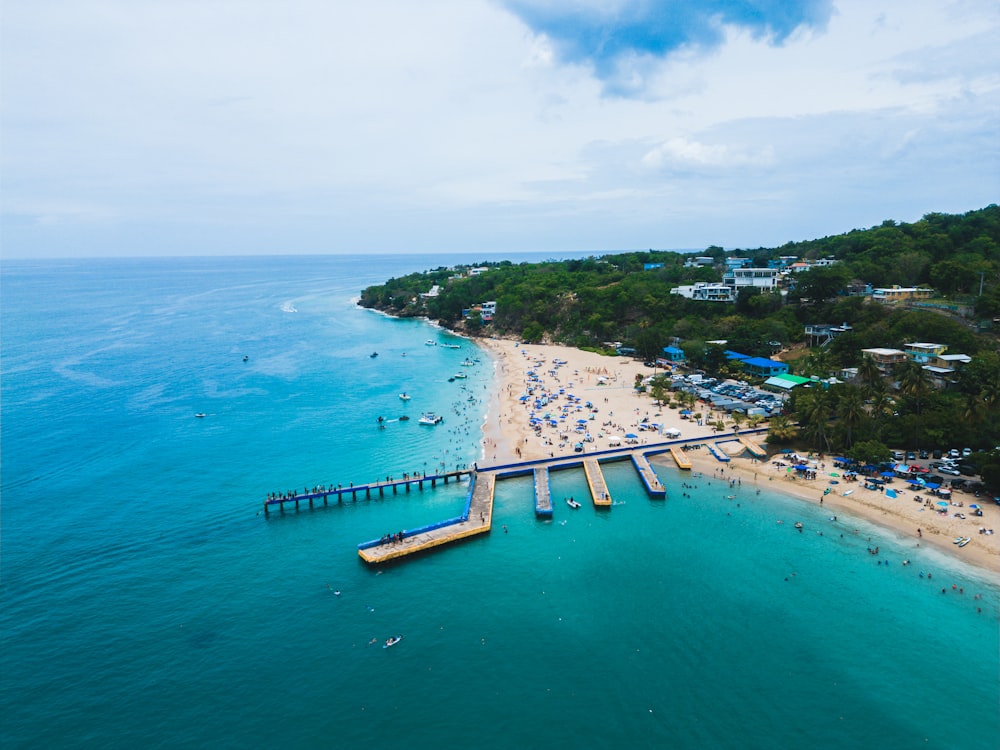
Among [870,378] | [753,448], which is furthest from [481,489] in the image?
[870,378]

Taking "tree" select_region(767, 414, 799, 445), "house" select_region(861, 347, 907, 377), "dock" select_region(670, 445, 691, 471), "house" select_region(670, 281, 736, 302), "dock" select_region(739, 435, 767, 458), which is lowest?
"dock" select_region(670, 445, 691, 471)

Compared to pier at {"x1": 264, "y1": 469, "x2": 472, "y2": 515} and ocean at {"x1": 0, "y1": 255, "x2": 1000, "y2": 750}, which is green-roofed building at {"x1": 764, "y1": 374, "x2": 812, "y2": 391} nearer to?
ocean at {"x1": 0, "y1": 255, "x2": 1000, "y2": 750}

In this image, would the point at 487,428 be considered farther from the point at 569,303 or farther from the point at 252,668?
the point at 569,303

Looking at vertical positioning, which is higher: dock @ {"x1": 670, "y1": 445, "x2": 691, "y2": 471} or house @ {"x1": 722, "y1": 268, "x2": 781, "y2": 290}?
house @ {"x1": 722, "y1": 268, "x2": 781, "y2": 290}

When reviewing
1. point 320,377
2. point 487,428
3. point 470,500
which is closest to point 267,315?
point 320,377

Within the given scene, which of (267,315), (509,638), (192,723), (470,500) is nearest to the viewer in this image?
(192,723)

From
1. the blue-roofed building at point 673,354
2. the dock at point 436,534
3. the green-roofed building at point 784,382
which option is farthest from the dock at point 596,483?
the blue-roofed building at point 673,354

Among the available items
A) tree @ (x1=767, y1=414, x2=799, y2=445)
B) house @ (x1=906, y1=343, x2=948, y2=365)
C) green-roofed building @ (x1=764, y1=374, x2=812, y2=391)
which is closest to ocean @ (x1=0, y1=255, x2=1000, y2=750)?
tree @ (x1=767, y1=414, x2=799, y2=445)
